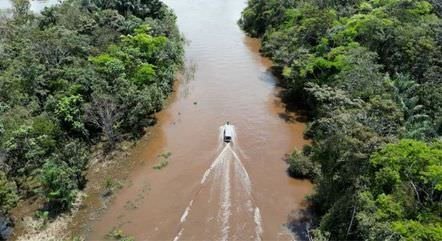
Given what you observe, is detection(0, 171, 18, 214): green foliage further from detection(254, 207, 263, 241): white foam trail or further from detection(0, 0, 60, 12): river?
detection(0, 0, 60, 12): river

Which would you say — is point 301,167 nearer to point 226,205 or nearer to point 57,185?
point 226,205

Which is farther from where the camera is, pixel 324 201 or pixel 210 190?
pixel 210 190

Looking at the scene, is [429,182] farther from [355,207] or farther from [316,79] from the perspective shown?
[316,79]

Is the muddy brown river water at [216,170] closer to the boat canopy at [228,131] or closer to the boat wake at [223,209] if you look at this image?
the boat wake at [223,209]

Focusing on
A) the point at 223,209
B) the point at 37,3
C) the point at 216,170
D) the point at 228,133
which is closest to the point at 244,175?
the point at 216,170

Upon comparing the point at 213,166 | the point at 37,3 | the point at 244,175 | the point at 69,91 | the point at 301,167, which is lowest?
the point at 244,175

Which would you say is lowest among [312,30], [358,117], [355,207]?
[355,207]

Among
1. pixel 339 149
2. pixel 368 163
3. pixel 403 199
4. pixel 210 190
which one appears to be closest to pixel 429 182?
pixel 403 199

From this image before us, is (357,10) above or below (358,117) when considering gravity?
above
